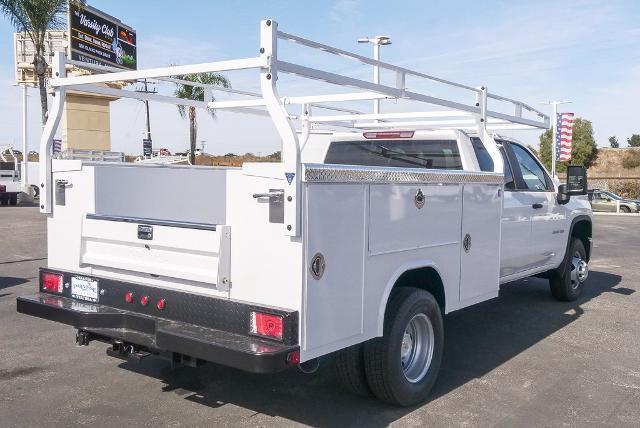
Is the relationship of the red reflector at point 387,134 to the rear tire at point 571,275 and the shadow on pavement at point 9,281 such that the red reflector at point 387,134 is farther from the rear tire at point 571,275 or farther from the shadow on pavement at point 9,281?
the shadow on pavement at point 9,281

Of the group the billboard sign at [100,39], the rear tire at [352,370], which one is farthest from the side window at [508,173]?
the billboard sign at [100,39]

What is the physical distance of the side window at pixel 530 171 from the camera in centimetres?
691

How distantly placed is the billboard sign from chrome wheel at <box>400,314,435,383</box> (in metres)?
25.3

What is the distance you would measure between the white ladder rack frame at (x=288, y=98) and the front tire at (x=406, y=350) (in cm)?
121

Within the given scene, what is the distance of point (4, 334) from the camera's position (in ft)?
21.3

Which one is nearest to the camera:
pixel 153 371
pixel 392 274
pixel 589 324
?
pixel 392 274

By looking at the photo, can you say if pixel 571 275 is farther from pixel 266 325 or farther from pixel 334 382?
pixel 266 325

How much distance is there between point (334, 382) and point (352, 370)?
2.42 ft

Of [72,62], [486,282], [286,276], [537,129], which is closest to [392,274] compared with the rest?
[286,276]

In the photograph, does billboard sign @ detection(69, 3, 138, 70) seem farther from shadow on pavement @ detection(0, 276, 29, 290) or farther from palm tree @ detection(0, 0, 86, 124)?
shadow on pavement @ detection(0, 276, 29, 290)

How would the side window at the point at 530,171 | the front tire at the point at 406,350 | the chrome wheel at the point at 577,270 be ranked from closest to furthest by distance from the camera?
the front tire at the point at 406,350 < the side window at the point at 530,171 < the chrome wheel at the point at 577,270

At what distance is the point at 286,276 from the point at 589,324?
507cm

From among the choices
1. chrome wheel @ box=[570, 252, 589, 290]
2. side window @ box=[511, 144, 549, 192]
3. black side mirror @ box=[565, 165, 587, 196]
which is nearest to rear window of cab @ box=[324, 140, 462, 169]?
side window @ box=[511, 144, 549, 192]

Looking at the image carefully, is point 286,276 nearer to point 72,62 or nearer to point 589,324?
point 72,62
